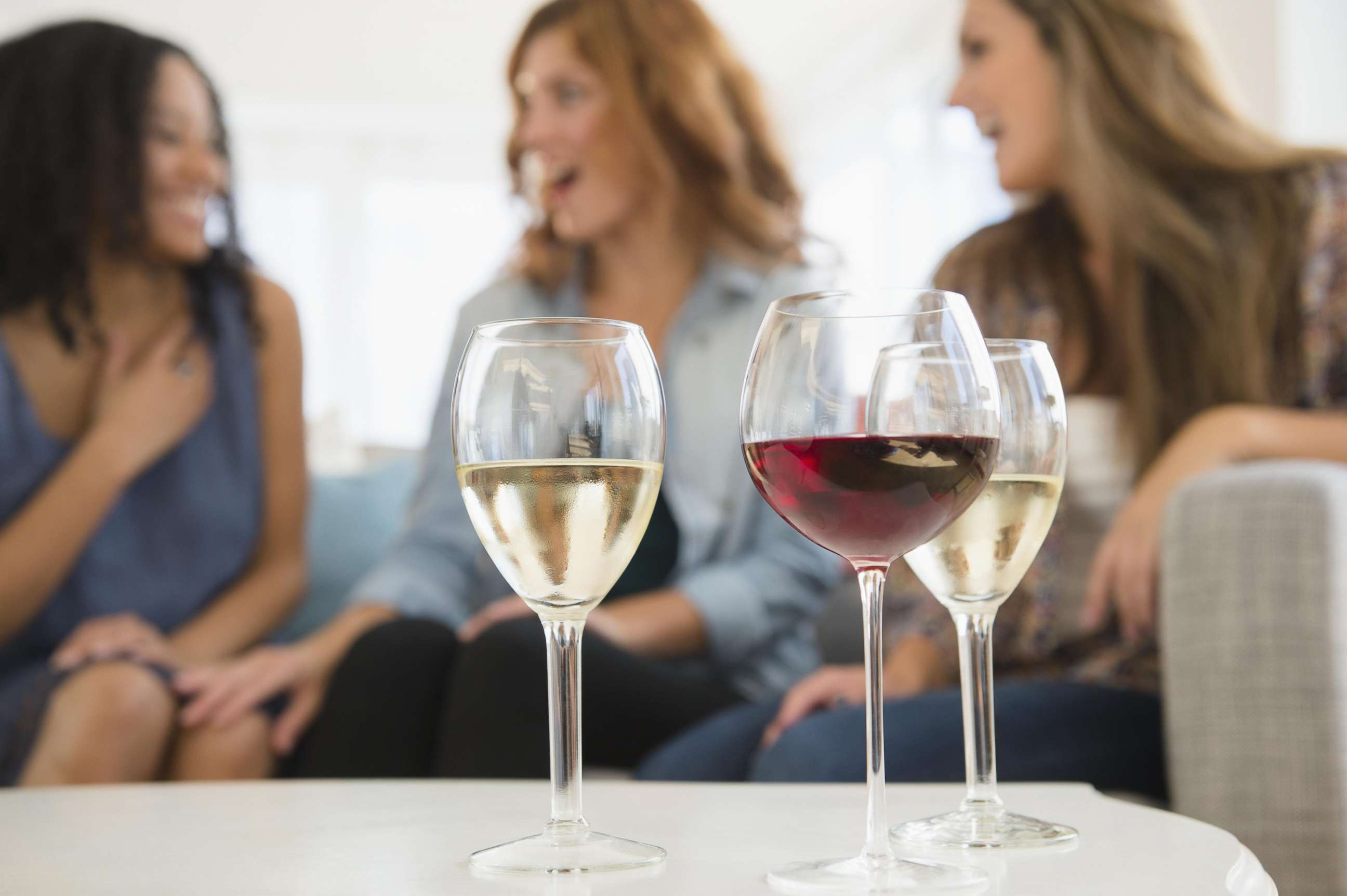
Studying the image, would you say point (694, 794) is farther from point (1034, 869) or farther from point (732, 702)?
point (732, 702)

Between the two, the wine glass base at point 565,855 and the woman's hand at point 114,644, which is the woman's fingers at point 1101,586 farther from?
the woman's hand at point 114,644

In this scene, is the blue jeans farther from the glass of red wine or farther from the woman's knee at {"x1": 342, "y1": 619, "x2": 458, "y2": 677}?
the glass of red wine

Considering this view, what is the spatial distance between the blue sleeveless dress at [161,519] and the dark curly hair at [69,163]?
0.12 m

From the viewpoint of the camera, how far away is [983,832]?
631 mm

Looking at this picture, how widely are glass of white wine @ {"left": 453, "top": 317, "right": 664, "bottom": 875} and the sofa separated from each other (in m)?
0.68

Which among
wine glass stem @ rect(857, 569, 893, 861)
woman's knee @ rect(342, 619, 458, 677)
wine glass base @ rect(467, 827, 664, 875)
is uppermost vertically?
wine glass stem @ rect(857, 569, 893, 861)

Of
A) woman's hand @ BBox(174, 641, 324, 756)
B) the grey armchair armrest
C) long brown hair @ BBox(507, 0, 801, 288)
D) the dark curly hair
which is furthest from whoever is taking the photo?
long brown hair @ BBox(507, 0, 801, 288)

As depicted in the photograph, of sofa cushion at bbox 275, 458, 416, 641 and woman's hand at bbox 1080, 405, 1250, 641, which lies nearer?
woman's hand at bbox 1080, 405, 1250, 641

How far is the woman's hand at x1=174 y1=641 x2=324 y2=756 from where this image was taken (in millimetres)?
1432

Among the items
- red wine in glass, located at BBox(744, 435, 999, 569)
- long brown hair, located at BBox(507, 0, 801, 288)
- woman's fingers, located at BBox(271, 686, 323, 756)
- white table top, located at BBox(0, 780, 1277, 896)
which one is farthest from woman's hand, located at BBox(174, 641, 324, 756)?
red wine in glass, located at BBox(744, 435, 999, 569)

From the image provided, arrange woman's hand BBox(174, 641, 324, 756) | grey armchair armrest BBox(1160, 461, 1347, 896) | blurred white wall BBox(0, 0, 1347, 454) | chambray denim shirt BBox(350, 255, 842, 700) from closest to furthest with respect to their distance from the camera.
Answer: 1. grey armchair armrest BBox(1160, 461, 1347, 896)
2. woman's hand BBox(174, 641, 324, 756)
3. chambray denim shirt BBox(350, 255, 842, 700)
4. blurred white wall BBox(0, 0, 1347, 454)

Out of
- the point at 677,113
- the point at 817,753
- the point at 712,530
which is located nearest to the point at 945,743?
the point at 817,753

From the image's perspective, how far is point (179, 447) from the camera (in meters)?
1.77

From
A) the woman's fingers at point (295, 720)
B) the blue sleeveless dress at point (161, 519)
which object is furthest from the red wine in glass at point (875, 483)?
the blue sleeveless dress at point (161, 519)
